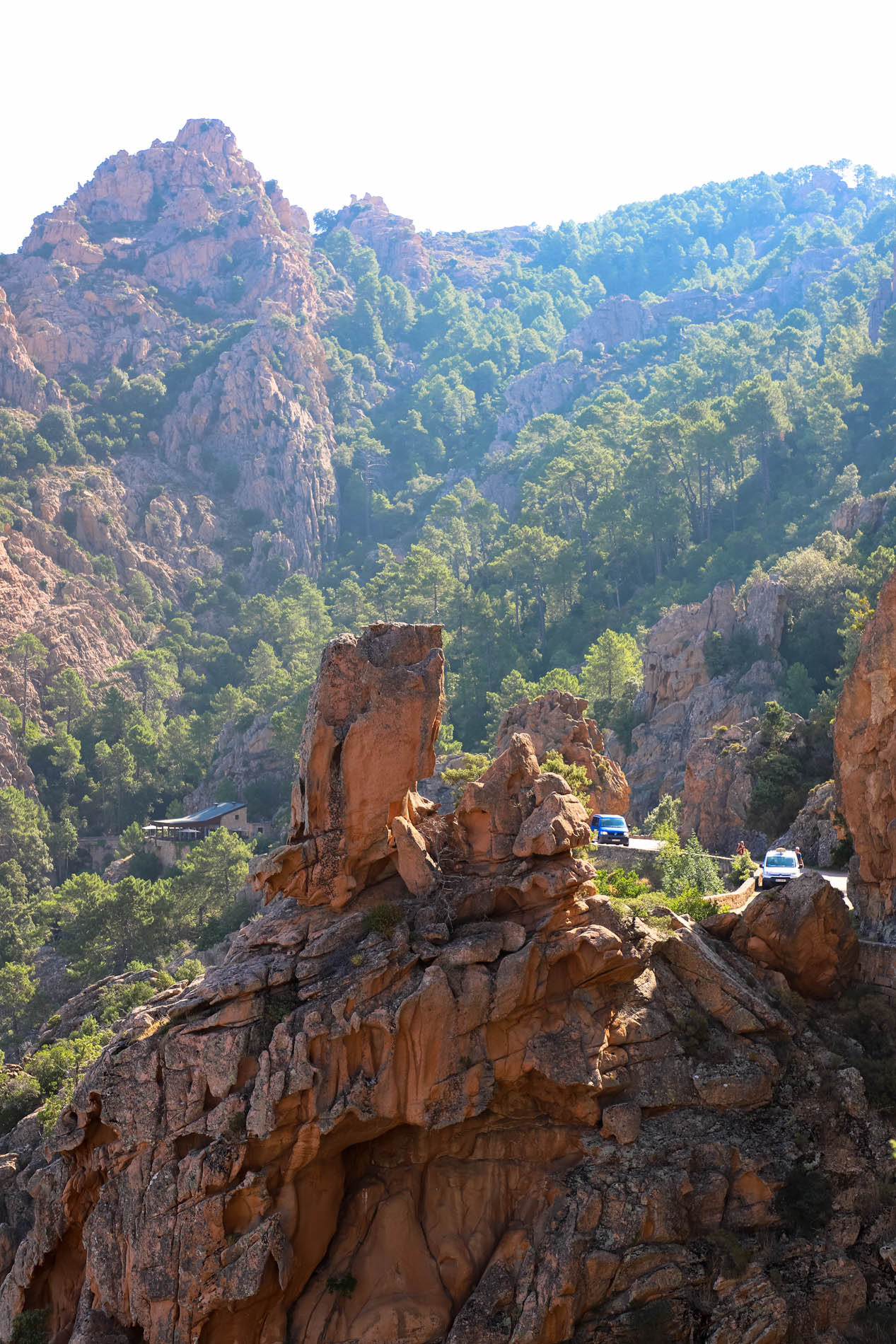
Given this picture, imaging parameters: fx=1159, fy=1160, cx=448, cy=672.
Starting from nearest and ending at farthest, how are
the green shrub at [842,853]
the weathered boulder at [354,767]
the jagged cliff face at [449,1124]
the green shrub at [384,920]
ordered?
the jagged cliff face at [449,1124] < the green shrub at [384,920] < the weathered boulder at [354,767] < the green shrub at [842,853]

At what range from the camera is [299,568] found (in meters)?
156

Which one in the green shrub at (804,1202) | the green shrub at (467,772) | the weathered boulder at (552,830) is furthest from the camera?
the green shrub at (467,772)

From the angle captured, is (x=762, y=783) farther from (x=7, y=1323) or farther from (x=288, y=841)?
(x=7, y=1323)

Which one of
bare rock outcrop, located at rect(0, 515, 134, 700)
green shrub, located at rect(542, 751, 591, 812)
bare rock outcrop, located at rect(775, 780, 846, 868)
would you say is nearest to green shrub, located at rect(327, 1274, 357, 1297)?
bare rock outcrop, located at rect(775, 780, 846, 868)

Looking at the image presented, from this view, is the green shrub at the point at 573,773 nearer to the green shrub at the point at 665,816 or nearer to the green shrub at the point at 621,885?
the green shrub at the point at 665,816

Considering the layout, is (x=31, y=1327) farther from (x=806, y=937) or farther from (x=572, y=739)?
(x=572, y=739)

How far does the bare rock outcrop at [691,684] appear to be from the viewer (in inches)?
2634

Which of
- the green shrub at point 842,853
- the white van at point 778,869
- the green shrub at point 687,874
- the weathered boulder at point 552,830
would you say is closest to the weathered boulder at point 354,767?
the weathered boulder at point 552,830

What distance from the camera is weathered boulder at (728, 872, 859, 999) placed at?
2962cm

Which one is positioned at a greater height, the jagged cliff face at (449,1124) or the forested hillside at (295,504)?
the forested hillside at (295,504)

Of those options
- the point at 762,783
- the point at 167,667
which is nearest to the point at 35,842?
the point at 167,667

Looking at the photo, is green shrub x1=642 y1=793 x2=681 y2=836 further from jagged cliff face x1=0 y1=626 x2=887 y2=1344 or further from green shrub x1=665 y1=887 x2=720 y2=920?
jagged cliff face x1=0 y1=626 x2=887 y2=1344

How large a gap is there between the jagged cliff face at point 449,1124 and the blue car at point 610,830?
1282cm

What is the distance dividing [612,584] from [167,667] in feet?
171
